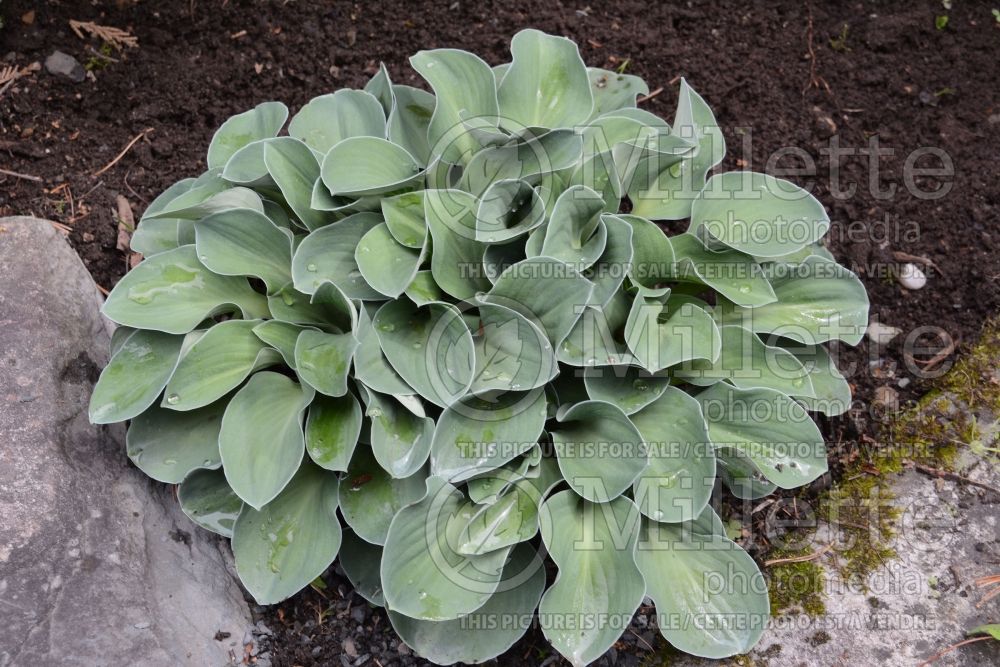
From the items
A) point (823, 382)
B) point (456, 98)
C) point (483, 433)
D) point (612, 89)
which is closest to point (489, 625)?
point (483, 433)

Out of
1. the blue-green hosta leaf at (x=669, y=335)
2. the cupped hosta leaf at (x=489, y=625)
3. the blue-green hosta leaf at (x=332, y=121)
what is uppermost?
the blue-green hosta leaf at (x=332, y=121)

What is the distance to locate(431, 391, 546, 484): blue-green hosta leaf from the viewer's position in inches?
91.7

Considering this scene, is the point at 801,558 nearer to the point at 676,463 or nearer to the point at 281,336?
the point at 676,463

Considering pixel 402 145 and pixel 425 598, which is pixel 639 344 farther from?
pixel 402 145

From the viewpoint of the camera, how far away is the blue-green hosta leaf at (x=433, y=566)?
2.32 metres

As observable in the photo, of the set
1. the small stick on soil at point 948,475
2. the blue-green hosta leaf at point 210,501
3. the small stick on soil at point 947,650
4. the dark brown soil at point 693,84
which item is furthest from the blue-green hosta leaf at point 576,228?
the small stick on soil at point 947,650

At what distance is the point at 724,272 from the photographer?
2691 millimetres

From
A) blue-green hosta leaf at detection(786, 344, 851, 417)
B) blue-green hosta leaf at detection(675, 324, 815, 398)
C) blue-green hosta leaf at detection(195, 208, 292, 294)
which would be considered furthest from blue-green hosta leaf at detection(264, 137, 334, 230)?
blue-green hosta leaf at detection(786, 344, 851, 417)

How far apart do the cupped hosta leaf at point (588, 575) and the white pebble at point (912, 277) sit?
69.8 inches

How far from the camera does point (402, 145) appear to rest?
292 cm

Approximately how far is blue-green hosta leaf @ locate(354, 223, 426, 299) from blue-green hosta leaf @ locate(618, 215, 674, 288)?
0.67 m

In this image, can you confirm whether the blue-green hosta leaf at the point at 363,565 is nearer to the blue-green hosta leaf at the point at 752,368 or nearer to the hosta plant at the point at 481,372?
the hosta plant at the point at 481,372

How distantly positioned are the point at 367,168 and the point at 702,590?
1678 millimetres

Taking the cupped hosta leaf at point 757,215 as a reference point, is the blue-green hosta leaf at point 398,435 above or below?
below
